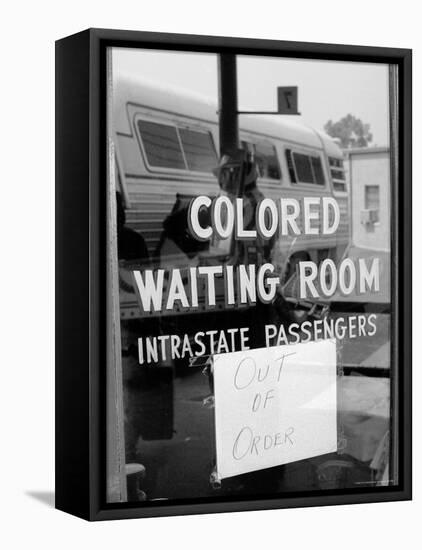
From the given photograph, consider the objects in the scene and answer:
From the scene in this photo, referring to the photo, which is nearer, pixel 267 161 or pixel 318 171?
pixel 267 161

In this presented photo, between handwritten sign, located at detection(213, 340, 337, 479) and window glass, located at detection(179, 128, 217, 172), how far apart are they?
710 mm

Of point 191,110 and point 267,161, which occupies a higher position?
point 191,110

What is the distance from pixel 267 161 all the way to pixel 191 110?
360 millimetres

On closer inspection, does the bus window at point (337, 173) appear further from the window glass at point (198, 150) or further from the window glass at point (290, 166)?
the window glass at point (198, 150)

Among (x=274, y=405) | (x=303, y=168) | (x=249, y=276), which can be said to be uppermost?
(x=303, y=168)

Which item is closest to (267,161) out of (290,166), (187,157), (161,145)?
(290,166)

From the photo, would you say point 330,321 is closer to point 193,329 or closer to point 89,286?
point 193,329

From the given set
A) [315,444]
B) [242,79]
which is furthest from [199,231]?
[315,444]

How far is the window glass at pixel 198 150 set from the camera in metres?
5.62

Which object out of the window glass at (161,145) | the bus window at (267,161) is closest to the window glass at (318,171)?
the bus window at (267,161)

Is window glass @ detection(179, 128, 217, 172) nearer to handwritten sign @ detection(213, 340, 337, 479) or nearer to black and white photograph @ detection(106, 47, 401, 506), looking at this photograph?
black and white photograph @ detection(106, 47, 401, 506)

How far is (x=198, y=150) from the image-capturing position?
18.5 feet

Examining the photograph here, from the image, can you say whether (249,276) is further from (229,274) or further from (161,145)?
(161,145)

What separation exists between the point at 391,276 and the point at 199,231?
86 cm
